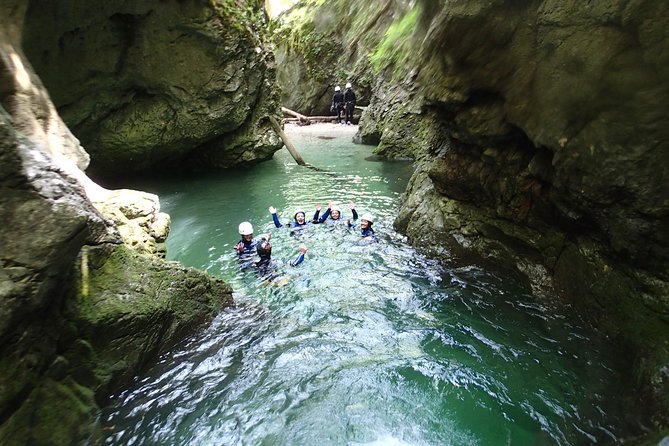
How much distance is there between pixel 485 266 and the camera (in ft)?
22.9

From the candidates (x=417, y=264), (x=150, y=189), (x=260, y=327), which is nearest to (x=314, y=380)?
(x=260, y=327)

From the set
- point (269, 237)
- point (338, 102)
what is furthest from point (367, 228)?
point (338, 102)

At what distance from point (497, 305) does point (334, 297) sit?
253 centimetres

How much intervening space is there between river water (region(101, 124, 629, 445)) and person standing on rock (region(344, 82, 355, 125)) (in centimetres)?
2063

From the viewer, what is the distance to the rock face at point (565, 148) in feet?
12.7

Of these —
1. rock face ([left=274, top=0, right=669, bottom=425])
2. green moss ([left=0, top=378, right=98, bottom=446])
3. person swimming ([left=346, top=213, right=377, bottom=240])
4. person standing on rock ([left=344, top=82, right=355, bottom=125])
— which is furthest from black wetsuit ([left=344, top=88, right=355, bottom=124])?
green moss ([left=0, top=378, right=98, bottom=446])

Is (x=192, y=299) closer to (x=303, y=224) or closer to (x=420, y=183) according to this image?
(x=303, y=224)

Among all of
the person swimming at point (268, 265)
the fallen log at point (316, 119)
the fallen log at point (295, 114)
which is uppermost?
the person swimming at point (268, 265)

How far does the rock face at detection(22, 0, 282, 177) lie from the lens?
1052cm

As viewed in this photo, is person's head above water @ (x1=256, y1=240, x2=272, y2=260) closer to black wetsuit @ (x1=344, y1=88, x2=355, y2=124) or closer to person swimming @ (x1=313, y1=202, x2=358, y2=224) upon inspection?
person swimming @ (x1=313, y1=202, x2=358, y2=224)

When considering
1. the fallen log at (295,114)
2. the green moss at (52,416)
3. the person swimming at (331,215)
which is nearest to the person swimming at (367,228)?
the person swimming at (331,215)

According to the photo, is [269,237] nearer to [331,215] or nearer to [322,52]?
[331,215]

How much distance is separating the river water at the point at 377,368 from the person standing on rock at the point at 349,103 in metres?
20.6

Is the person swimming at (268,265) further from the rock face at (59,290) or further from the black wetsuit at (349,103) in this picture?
the black wetsuit at (349,103)
